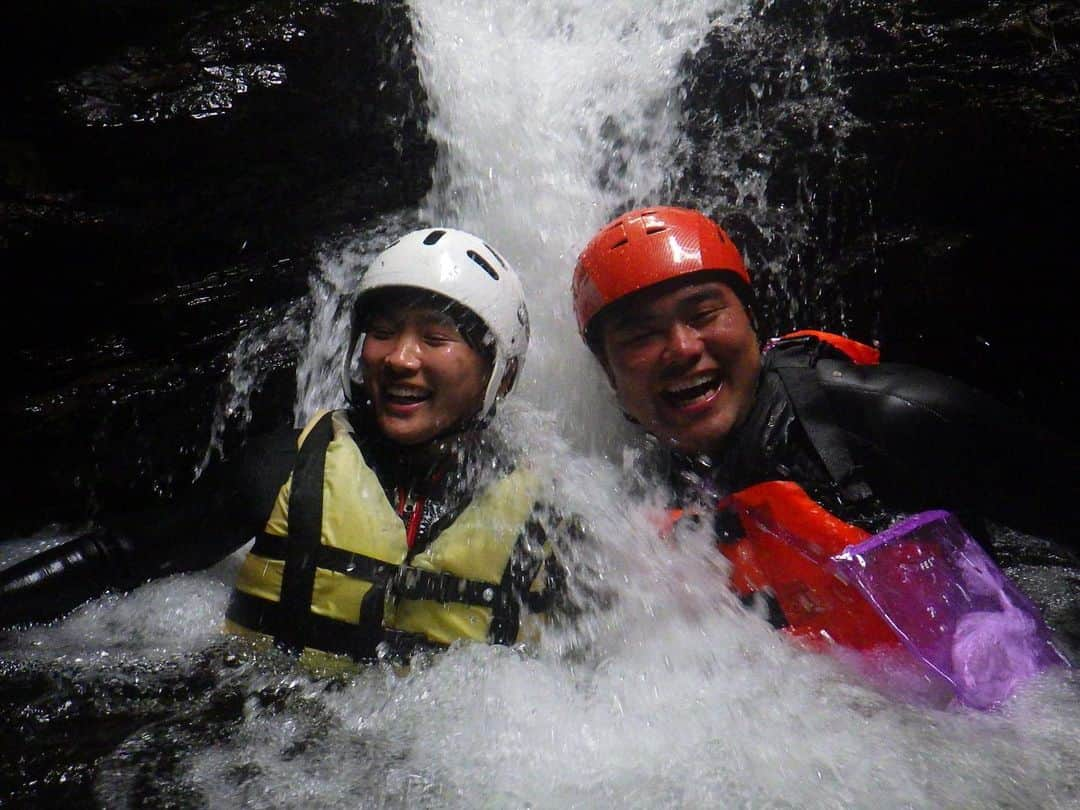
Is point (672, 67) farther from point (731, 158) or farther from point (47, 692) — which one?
point (47, 692)

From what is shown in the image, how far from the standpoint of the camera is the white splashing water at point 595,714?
6.81 feet

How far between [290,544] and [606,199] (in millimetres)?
3266

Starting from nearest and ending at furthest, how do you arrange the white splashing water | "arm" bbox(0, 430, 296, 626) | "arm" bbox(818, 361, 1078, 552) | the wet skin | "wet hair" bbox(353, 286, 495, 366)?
the white splashing water → "arm" bbox(818, 361, 1078, 552) → "arm" bbox(0, 430, 296, 626) → the wet skin → "wet hair" bbox(353, 286, 495, 366)

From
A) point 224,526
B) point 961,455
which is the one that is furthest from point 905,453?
point 224,526

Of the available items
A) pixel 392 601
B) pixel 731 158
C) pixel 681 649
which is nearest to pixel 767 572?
pixel 681 649

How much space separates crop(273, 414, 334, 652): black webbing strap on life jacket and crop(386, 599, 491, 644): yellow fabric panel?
0.35m

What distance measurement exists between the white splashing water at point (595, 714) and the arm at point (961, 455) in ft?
2.15

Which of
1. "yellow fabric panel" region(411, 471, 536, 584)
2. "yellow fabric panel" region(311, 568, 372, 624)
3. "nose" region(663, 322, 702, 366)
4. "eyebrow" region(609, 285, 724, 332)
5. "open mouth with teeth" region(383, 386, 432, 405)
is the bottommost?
"yellow fabric panel" region(311, 568, 372, 624)

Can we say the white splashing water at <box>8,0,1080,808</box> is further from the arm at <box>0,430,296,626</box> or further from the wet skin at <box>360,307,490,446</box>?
the wet skin at <box>360,307,490,446</box>

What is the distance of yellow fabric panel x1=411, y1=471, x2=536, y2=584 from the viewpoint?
3096mm

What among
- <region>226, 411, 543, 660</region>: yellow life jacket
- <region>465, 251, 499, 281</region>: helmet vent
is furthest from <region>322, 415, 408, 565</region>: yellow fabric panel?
<region>465, 251, 499, 281</region>: helmet vent

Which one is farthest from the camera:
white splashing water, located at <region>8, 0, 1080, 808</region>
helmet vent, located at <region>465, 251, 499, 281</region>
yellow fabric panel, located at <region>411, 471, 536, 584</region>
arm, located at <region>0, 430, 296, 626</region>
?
helmet vent, located at <region>465, 251, 499, 281</region>

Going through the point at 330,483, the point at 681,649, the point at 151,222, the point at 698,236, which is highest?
the point at 151,222

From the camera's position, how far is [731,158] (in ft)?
16.0
